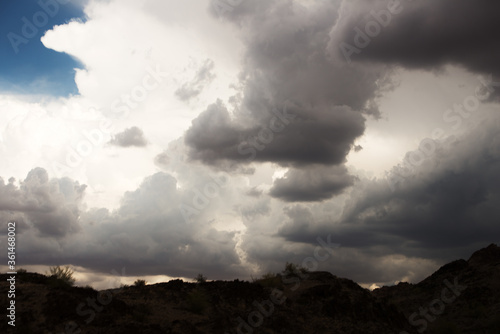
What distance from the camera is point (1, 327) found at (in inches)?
929

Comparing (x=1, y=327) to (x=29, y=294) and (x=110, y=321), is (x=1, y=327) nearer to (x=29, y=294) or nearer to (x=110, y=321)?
(x=29, y=294)

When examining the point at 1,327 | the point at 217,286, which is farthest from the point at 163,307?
the point at 1,327

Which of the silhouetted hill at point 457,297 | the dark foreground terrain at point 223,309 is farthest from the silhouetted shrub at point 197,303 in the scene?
the silhouetted hill at point 457,297

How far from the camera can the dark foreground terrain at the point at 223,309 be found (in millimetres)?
25094

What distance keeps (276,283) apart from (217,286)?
20.8ft

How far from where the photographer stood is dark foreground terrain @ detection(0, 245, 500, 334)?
82.3 feet

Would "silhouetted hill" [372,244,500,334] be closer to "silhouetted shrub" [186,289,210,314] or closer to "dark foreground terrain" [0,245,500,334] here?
"dark foreground terrain" [0,245,500,334]

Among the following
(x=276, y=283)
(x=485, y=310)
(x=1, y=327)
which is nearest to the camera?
(x=1, y=327)

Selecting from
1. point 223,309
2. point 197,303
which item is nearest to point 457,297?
point 223,309

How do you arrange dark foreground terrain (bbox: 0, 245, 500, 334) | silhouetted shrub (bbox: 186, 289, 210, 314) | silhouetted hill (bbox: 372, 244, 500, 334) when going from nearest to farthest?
dark foreground terrain (bbox: 0, 245, 500, 334) < silhouetted shrub (bbox: 186, 289, 210, 314) < silhouetted hill (bbox: 372, 244, 500, 334)

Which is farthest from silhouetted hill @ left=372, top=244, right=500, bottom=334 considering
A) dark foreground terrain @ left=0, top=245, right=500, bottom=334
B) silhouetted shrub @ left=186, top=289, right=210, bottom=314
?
silhouetted shrub @ left=186, top=289, right=210, bottom=314

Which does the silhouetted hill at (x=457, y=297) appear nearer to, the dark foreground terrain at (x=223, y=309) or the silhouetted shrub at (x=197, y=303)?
the dark foreground terrain at (x=223, y=309)

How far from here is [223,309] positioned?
1190 inches

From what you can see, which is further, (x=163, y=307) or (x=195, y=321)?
(x=163, y=307)
